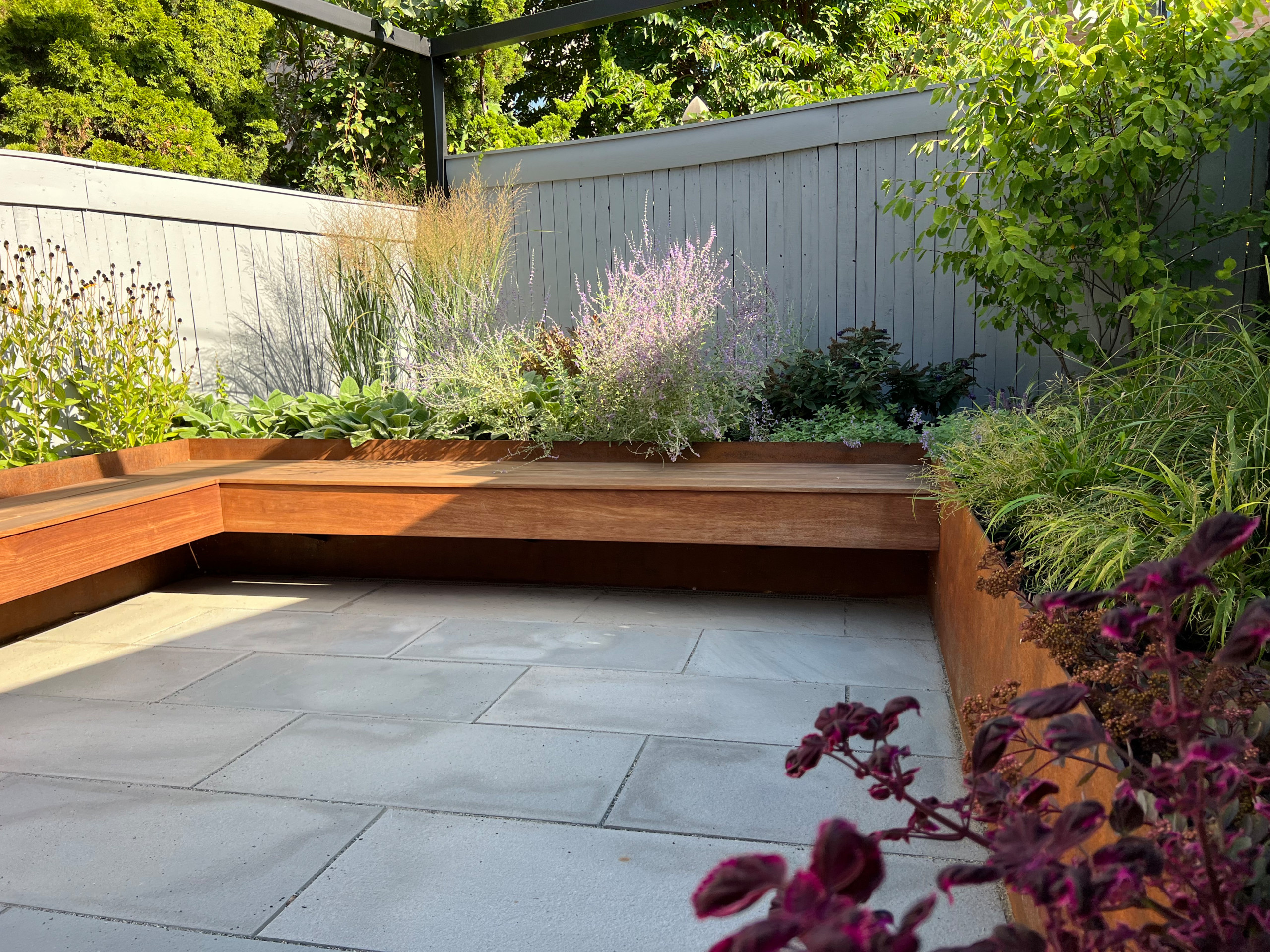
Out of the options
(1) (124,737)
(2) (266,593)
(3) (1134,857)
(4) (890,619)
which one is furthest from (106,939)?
(4) (890,619)

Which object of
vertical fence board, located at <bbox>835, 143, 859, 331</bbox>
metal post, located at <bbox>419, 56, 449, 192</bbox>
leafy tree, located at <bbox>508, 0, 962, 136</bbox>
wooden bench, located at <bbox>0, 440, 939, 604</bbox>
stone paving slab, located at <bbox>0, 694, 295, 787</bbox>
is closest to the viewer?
stone paving slab, located at <bbox>0, 694, 295, 787</bbox>

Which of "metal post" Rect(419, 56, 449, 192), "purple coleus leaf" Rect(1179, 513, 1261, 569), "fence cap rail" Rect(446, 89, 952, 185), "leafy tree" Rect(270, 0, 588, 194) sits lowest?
"purple coleus leaf" Rect(1179, 513, 1261, 569)

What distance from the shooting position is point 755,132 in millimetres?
4648

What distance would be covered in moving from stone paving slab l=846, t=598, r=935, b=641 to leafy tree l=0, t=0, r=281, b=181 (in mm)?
9237

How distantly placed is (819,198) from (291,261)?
2.82 meters

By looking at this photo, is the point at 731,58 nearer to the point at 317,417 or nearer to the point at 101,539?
the point at 317,417

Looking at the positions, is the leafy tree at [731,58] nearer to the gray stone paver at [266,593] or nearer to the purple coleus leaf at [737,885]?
the gray stone paver at [266,593]

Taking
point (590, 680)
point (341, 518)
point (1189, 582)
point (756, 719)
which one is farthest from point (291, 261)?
point (1189, 582)

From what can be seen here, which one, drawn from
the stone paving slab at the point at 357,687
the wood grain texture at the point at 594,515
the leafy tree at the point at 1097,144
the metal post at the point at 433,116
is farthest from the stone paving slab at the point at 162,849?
the metal post at the point at 433,116

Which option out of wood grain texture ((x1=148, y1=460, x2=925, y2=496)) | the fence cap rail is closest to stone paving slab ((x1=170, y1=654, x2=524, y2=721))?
wood grain texture ((x1=148, y1=460, x2=925, y2=496))

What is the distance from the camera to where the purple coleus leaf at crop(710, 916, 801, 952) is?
417mm

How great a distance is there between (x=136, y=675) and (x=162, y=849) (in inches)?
42.2

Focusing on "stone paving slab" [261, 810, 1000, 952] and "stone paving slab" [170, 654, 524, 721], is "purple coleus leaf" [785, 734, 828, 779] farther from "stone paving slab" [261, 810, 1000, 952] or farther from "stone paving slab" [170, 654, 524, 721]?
"stone paving slab" [170, 654, 524, 721]

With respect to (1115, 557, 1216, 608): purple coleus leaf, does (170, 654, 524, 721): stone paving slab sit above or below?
below
